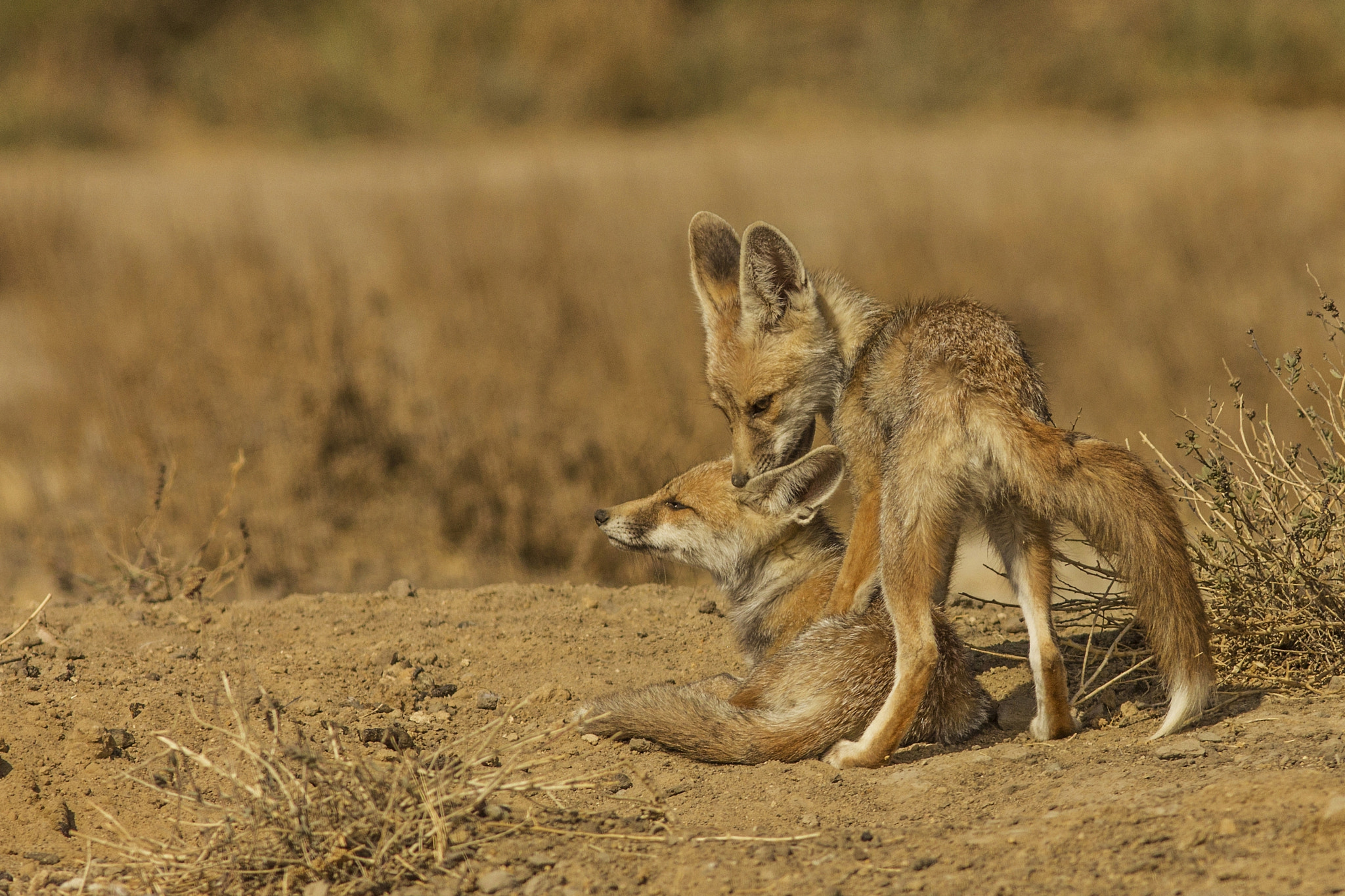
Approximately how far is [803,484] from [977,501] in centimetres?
105

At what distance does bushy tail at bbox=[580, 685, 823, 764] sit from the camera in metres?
4.48

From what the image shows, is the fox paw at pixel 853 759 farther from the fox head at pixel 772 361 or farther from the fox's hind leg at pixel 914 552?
the fox head at pixel 772 361

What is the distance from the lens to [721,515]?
5574 millimetres

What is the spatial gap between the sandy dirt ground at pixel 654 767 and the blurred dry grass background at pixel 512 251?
5.61 ft

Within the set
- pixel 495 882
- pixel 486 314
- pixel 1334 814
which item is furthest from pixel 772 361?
pixel 486 314

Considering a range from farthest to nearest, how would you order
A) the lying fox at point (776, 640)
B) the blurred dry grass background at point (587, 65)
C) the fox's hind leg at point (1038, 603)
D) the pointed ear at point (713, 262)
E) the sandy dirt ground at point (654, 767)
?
1. the blurred dry grass background at point (587, 65)
2. the pointed ear at point (713, 262)
3. the lying fox at point (776, 640)
4. the fox's hind leg at point (1038, 603)
5. the sandy dirt ground at point (654, 767)

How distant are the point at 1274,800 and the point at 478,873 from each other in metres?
2.15

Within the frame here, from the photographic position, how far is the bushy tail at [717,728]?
176 inches

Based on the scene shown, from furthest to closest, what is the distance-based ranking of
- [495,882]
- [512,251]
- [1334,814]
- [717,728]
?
[512,251], [717,728], [495,882], [1334,814]

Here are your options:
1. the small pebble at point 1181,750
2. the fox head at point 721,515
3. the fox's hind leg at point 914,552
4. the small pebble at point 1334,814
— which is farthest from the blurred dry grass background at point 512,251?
the small pebble at point 1334,814

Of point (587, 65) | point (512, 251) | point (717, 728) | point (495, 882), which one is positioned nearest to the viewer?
point (495, 882)

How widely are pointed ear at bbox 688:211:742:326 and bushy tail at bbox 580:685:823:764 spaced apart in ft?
6.75

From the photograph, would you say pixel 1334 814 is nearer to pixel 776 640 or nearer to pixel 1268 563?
pixel 1268 563

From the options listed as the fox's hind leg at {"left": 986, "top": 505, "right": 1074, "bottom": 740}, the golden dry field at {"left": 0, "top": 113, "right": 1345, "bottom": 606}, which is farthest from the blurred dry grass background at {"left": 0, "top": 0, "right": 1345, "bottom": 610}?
the fox's hind leg at {"left": 986, "top": 505, "right": 1074, "bottom": 740}
